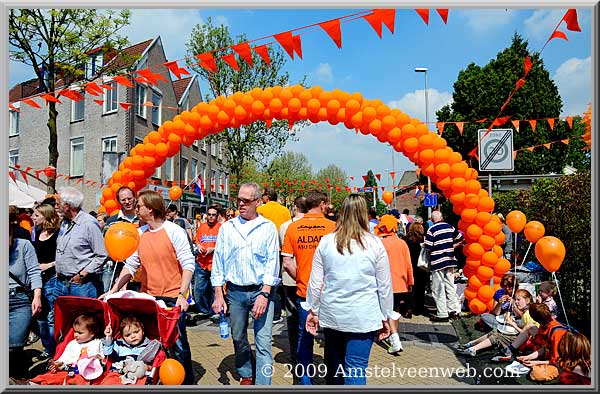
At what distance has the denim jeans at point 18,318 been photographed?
13.8 feet

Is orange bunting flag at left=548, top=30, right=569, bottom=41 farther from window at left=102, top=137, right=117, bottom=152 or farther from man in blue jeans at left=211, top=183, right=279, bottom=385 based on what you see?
window at left=102, top=137, right=117, bottom=152

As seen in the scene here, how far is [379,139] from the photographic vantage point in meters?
6.91

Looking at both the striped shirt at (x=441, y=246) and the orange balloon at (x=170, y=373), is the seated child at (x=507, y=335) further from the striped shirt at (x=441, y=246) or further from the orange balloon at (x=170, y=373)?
the orange balloon at (x=170, y=373)

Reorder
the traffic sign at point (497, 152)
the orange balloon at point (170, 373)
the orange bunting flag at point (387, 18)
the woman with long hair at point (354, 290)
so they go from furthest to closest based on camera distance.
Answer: the traffic sign at point (497, 152)
the orange bunting flag at point (387, 18)
the orange balloon at point (170, 373)
the woman with long hair at point (354, 290)

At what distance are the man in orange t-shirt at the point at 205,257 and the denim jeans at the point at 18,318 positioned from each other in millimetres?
3024

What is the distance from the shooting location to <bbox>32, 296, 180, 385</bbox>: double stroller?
12.4 feet

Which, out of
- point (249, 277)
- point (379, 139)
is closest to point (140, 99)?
point (379, 139)

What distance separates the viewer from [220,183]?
42.3 m

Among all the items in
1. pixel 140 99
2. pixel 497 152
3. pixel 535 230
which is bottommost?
pixel 535 230

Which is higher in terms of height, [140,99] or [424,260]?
[140,99]

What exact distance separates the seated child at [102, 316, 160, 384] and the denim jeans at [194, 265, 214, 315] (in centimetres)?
336

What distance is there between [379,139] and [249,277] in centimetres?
374

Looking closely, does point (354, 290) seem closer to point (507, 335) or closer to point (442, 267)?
point (507, 335)

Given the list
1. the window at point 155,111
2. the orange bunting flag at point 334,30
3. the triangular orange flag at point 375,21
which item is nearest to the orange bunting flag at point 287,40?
the orange bunting flag at point 334,30
